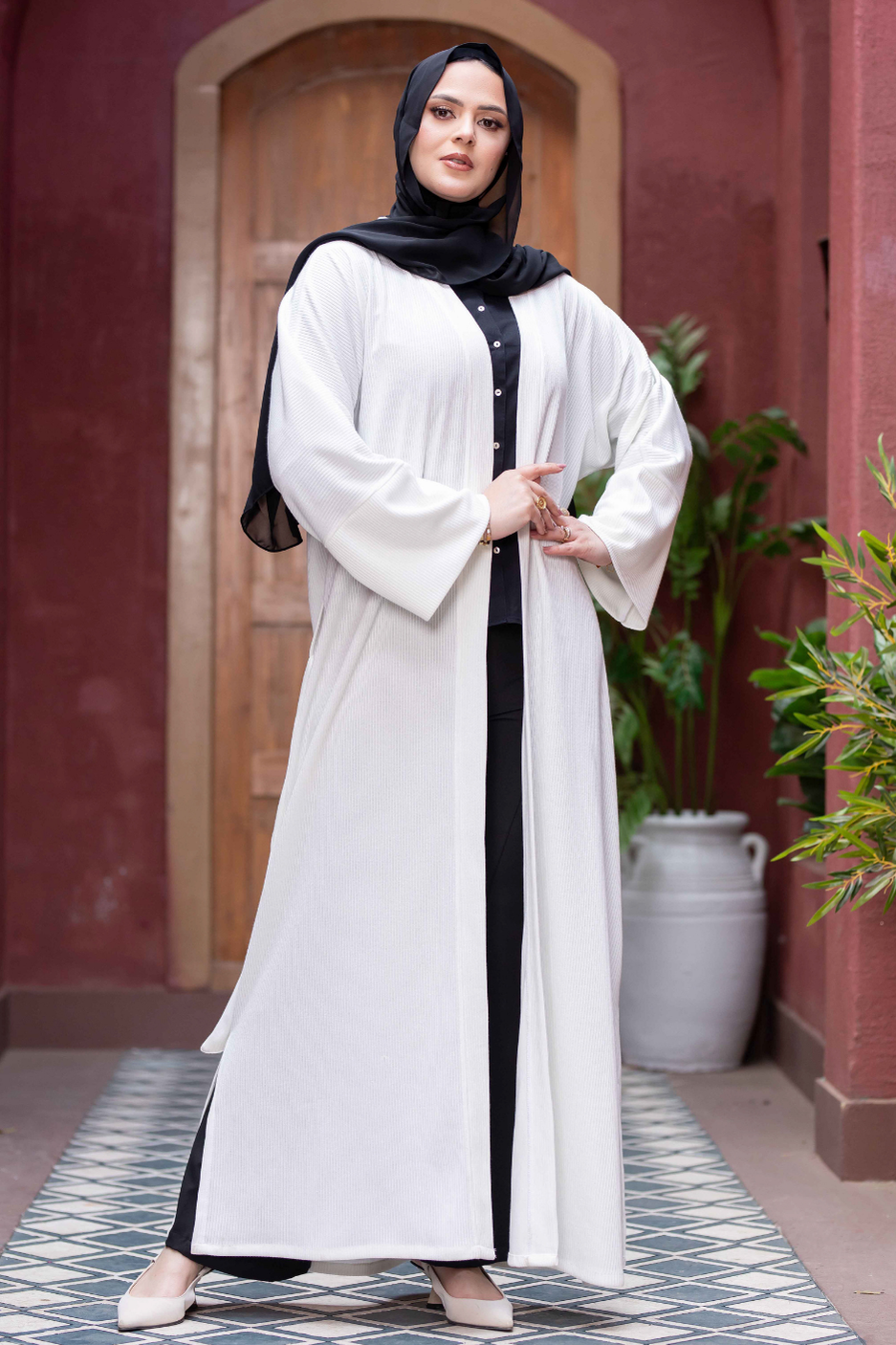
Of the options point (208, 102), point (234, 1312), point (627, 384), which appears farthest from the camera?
point (208, 102)

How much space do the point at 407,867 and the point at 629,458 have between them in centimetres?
69

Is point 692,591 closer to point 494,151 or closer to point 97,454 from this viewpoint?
point 97,454

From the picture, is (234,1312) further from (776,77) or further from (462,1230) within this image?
(776,77)

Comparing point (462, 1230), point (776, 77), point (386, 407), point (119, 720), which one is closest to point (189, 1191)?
point (462, 1230)

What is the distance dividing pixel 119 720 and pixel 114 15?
1954 millimetres

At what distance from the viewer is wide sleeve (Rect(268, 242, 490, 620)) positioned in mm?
2023

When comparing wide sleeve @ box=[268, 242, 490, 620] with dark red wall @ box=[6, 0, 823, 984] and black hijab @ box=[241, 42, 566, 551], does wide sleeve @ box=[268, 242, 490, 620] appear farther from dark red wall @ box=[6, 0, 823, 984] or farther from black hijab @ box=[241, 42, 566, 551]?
dark red wall @ box=[6, 0, 823, 984]

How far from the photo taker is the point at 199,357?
4277 millimetres

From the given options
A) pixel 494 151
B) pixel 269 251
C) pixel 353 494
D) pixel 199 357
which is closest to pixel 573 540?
pixel 353 494

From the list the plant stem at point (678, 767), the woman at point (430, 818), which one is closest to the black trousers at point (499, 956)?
the woman at point (430, 818)

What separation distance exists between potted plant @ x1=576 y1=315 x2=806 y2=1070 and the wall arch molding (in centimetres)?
48

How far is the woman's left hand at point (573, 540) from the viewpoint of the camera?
7.03 ft

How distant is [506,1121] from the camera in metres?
2.06

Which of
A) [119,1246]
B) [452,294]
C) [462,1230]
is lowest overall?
[119,1246]
